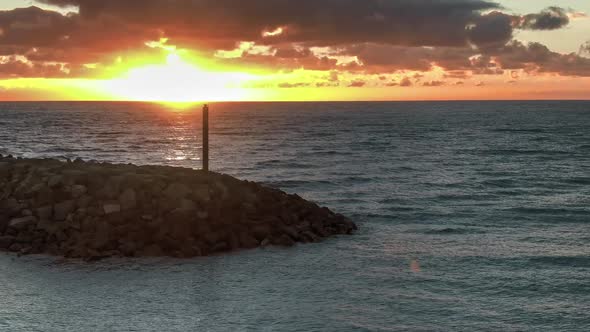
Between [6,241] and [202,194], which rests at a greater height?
[202,194]

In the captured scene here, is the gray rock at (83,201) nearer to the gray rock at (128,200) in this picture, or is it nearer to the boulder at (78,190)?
Answer: the boulder at (78,190)

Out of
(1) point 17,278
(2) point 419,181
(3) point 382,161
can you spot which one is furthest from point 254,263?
(3) point 382,161

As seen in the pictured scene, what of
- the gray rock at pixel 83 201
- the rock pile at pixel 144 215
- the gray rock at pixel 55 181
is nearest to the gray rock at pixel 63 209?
the rock pile at pixel 144 215

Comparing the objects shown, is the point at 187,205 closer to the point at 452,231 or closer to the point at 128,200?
the point at 128,200

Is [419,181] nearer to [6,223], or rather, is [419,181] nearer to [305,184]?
[305,184]

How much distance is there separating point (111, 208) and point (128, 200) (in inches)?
25.5

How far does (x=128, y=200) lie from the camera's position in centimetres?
2119

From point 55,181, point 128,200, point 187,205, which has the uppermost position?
point 55,181

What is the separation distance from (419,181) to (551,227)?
14.7m

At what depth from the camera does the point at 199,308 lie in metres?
14.7

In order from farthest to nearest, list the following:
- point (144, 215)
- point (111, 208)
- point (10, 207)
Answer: point (10, 207) → point (111, 208) → point (144, 215)

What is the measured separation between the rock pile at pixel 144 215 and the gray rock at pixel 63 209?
31 mm

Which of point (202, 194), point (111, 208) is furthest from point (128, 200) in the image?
point (202, 194)

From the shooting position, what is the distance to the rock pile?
19.8 m
